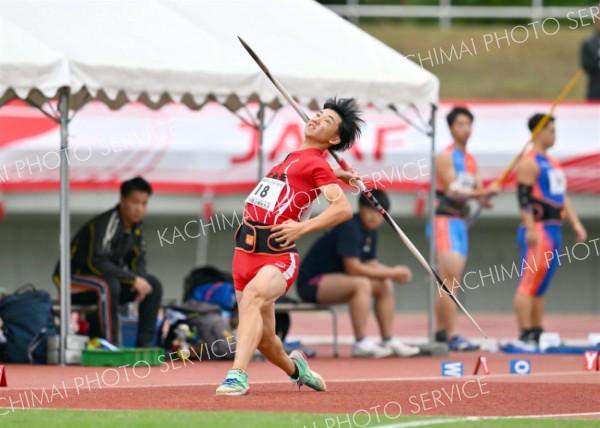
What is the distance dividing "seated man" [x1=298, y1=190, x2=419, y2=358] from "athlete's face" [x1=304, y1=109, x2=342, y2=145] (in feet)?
15.4

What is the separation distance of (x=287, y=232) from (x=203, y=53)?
14.5 ft

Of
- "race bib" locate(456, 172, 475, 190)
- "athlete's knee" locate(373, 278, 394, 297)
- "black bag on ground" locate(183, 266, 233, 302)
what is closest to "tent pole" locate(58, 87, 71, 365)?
"black bag on ground" locate(183, 266, 233, 302)

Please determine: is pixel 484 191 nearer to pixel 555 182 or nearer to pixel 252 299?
pixel 555 182

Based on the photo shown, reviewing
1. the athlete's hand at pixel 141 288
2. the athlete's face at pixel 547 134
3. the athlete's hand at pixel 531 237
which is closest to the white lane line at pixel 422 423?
the athlete's hand at pixel 141 288

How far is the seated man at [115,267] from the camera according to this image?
13.6m

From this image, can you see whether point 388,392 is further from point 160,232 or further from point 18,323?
point 160,232

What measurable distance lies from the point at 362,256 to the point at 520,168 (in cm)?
198

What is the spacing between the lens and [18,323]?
525 inches

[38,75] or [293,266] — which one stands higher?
[38,75]

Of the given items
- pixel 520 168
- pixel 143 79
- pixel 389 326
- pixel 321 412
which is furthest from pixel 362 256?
pixel 321 412

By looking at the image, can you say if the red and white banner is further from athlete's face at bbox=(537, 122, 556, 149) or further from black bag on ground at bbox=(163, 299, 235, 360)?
black bag on ground at bbox=(163, 299, 235, 360)

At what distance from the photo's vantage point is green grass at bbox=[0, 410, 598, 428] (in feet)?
25.3

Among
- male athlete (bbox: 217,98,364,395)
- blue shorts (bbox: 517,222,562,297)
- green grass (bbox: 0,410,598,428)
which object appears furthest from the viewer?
blue shorts (bbox: 517,222,562,297)

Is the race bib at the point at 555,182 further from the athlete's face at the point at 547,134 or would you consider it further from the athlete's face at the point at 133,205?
the athlete's face at the point at 133,205
